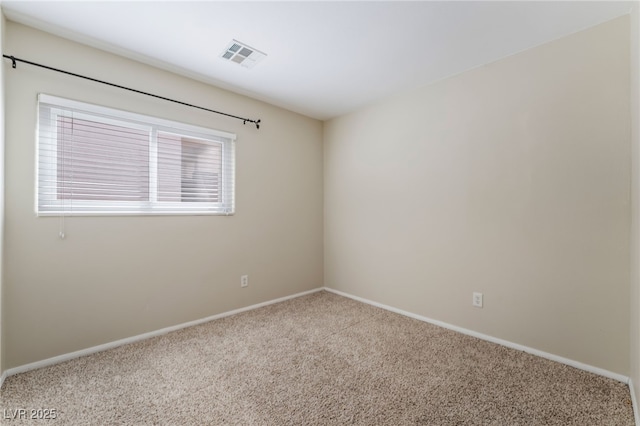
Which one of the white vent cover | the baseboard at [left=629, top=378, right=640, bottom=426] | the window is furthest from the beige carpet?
the white vent cover

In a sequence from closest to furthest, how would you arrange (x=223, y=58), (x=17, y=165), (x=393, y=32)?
(x=17, y=165) → (x=393, y=32) → (x=223, y=58)

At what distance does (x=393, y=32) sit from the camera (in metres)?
2.01

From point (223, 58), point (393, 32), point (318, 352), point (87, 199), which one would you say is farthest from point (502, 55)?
point (87, 199)

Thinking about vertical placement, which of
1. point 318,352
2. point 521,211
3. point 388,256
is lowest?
point 318,352

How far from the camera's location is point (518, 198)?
2244 millimetres

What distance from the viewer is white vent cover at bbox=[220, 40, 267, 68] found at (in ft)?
7.16

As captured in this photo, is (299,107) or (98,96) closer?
(98,96)

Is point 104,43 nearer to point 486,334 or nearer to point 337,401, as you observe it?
point 337,401

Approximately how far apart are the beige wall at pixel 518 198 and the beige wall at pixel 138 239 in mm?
1143

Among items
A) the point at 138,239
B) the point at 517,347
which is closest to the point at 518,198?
the point at 517,347

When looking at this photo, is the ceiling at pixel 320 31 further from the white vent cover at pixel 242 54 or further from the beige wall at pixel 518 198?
the beige wall at pixel 518 198

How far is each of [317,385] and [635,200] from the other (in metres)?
2.25

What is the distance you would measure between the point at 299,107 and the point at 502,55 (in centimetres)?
211

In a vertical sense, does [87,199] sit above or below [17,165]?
below
